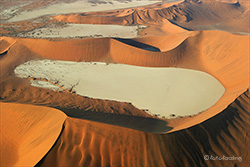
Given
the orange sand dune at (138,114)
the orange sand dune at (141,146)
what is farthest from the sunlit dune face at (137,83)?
the orange sand dune at (141,146)

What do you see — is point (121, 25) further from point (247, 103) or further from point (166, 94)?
point (247, 103)

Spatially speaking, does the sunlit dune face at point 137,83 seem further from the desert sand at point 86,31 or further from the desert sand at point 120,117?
the desert sand at point 86,31

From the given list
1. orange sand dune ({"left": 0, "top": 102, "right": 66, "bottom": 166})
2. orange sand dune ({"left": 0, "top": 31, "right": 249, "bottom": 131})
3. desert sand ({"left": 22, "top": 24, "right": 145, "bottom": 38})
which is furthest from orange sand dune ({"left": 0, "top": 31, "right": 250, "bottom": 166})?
desert sand ({"left": 22, "top": 24, "right": 145, "bottom": 38})

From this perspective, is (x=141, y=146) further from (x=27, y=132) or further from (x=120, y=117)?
(x=27, y=132)

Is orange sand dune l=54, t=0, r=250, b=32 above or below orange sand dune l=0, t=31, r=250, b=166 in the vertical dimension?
above

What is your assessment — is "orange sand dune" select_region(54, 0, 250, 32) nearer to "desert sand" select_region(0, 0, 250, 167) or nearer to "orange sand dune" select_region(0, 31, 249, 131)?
"desert sand" select_region(0, 0, 250, 167)
